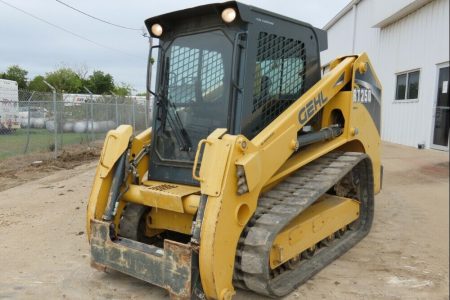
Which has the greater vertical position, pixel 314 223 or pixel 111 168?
pixel 111 168

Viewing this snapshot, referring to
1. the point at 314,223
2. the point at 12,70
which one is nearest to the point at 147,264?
the point at 314,223

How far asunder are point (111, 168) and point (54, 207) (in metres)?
3.24

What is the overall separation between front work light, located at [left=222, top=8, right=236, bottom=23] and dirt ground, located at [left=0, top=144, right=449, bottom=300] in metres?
1.90

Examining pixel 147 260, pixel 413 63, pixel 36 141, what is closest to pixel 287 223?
pixel 147 260

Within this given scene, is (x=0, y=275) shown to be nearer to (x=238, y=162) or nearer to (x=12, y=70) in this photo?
(x=238, y=162)

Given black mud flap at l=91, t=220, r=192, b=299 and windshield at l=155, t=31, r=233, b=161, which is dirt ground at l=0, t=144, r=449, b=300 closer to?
black mud flap at l=91, t=220, r=192, b=299

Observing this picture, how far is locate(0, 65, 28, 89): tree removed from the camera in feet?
165

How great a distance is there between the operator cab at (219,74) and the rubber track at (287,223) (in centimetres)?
65

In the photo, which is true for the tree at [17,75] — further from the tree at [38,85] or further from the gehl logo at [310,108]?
the gehl logo at [310,108]

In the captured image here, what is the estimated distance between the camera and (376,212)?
6520mm

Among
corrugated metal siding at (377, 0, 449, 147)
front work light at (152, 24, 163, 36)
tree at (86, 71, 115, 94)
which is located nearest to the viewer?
front work light at (152, 24, 163, 36)

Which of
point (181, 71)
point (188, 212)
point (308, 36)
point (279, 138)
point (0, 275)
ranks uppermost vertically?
point (308, 36)

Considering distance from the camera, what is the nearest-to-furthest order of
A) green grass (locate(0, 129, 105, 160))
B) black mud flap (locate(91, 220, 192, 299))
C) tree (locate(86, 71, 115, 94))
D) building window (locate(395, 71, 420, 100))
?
black mud flap (locate(91, 220, 192, 299)) → green grass (locate(0, 129, 105, 160)) → building window (locate(395, 71, 420, 100)) → tree (locate(86, 71, 115, 94))

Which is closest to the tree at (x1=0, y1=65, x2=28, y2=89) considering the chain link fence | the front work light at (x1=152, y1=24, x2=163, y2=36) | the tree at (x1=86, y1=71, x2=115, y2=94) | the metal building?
the tree at (x1=86, y1=71, x2=115, y2=94)
